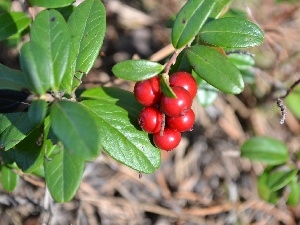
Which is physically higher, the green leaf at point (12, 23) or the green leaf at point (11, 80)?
the green leaf at point (11, 80)

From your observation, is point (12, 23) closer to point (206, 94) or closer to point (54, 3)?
point (54, 3)

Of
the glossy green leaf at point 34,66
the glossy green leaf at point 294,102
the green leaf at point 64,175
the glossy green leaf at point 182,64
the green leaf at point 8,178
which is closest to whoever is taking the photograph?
the glossy green leaf at point 34,66

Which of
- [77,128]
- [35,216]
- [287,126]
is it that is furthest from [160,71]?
[287,126]

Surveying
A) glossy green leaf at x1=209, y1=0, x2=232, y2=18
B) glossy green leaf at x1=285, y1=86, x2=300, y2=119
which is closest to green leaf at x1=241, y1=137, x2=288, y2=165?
glossy green leaf at x1=285, y1=86, x2=300, y2=119

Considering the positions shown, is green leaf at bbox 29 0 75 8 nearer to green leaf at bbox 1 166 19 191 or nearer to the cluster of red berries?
the cluster of red berries

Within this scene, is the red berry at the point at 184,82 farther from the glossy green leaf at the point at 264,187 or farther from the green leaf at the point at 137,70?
the glossy green leaf at the point at 264,187

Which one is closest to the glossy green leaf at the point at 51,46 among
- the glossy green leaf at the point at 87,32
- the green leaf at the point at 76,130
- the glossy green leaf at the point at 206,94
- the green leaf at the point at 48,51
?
the green leaf at the point at 48,51

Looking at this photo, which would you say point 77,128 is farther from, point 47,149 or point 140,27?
point 140,27
